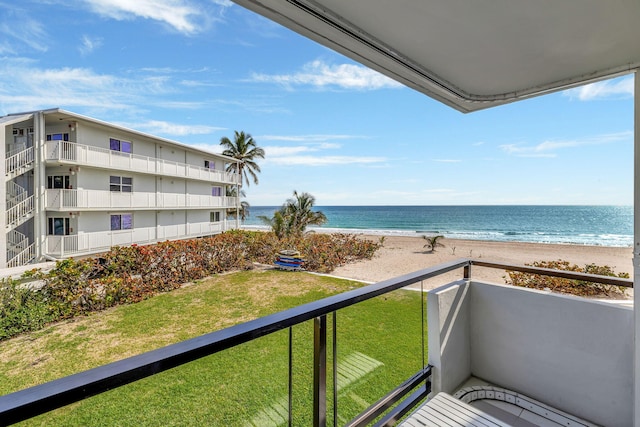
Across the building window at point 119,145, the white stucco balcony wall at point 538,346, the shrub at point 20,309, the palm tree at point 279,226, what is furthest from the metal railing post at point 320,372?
the building window at point 119,145

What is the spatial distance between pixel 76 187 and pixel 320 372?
11.9 metres

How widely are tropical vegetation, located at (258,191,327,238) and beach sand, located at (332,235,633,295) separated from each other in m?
2.86

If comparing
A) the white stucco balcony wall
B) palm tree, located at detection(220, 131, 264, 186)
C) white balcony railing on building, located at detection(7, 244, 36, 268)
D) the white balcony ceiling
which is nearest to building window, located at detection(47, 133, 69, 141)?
white balcony railing on building, located at detection(7, 244, 36, 268)

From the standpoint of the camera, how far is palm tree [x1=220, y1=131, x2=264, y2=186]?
21.0 m

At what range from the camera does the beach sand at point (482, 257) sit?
9156 millimetres

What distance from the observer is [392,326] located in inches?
72.7

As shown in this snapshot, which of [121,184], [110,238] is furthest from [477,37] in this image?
[121,184]

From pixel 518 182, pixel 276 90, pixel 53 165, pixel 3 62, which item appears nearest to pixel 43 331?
pixel 53 165

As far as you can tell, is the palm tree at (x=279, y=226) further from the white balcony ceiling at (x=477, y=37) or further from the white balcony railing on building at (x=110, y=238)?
the white balcony ceiling at (x=477, y=37)

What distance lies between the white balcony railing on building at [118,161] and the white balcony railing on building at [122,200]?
0.95 metres

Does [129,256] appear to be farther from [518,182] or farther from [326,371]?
[518,182]

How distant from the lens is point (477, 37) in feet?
4.42

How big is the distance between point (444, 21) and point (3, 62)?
2096 cm

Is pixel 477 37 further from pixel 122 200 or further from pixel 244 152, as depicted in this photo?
pixel 244 152
